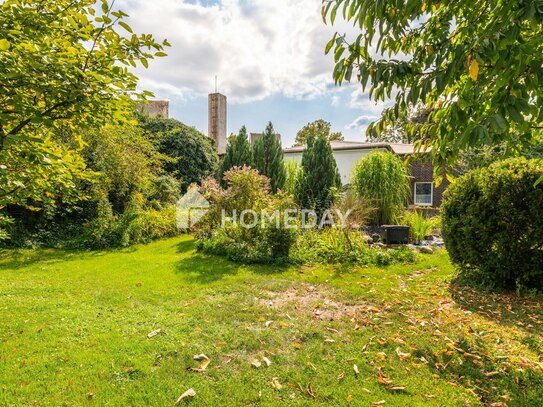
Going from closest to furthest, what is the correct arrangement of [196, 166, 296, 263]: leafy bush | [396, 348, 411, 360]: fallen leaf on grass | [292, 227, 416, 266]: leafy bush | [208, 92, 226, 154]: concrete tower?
[396, 348, 411, 360]: fallen leaf on grass, [292, 227, 416, 266]: leafy bush, [196, 166, 296, 263]: leafy bush, [208, 92, 226, 154]: concrete tower

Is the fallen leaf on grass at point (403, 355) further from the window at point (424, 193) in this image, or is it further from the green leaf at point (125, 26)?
the window at point (424, 193)

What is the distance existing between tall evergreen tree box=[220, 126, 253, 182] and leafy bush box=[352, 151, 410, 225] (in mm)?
4519

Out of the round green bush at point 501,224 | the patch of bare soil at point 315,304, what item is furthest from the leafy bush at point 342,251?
the patch of bare soil at point 315,304

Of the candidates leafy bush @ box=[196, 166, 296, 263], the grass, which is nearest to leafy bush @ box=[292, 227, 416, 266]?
leafy bush @ box=[196, 166, 296, 263]

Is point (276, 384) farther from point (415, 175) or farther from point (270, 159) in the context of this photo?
point (415, 175)

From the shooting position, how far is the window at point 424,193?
711 inches

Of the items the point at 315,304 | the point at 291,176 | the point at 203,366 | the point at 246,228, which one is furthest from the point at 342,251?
the point at 291,176

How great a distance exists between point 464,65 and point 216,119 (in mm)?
22530

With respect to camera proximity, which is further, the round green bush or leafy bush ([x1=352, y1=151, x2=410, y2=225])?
leafy bush ([x1=352, y1=151, x2=410, y2=225])

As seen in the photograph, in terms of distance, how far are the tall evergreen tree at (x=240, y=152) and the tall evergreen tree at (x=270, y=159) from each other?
34 cm

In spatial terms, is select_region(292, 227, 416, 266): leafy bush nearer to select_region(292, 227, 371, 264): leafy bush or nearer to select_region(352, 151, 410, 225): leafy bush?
select_region(292, 227, 371, 264): leafy bush

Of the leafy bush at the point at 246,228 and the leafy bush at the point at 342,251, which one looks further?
the leafy bush at the point at 246,228

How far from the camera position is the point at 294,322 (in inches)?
155

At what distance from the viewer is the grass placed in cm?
256
